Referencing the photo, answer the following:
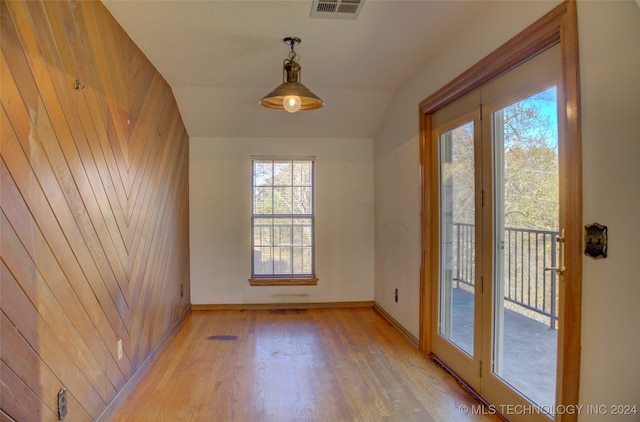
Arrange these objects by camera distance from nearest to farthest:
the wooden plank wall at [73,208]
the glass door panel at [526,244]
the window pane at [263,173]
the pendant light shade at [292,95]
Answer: the wooden plank wall at [73,208], the glass door panel at [526,244], the pendant light shade at [292,95], the window pane at [263,173]

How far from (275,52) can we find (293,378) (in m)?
2.52

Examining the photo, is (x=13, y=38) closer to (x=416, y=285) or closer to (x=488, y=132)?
(x=488, y=132)

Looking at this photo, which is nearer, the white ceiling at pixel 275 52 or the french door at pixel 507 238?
the french door at pixel 507 238

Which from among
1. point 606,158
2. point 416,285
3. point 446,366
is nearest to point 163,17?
point 606,158

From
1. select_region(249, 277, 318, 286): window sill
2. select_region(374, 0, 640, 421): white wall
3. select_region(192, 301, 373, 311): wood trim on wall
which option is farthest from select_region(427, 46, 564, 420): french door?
select_region(249, 277, 318, 286): window sill

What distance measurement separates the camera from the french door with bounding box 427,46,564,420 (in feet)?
6.07

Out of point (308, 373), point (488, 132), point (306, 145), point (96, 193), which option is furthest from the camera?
point (306, 145)

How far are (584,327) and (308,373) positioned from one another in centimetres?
191

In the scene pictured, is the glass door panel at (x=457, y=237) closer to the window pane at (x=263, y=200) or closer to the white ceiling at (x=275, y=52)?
the white ceiling at (x=275, y=52)

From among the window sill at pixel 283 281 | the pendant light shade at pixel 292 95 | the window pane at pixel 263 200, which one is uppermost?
the pendant light shade at pixel 292 95

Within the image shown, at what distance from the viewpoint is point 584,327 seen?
152 centimetres

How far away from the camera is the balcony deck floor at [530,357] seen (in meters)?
1.88

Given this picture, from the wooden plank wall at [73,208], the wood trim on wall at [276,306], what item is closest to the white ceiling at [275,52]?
the wooden plank wall at [73,208]

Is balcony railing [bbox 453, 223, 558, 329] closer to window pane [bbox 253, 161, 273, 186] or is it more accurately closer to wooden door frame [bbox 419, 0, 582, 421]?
wooden door frame [bbox 419, 0, 582, 421]
